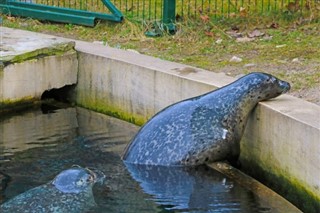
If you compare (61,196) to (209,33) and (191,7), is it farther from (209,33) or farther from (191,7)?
(191,7)

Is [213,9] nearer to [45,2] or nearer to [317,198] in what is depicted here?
[45,2]

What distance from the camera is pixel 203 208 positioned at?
277 inches

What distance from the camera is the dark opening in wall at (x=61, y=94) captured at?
10.4m

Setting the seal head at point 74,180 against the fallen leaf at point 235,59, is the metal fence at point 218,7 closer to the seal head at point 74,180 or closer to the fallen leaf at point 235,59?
the fallen leaf at point 235,59

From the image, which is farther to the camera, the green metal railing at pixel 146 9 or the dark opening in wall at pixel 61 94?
the green metal railing at pixel 146 9

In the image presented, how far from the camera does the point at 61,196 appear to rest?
275 inches

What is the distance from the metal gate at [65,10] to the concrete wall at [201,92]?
1214 millimetres

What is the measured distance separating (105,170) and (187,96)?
4.09 feet

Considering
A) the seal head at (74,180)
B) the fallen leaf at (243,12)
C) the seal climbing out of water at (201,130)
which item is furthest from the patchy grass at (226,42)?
the seal head at (74,180)

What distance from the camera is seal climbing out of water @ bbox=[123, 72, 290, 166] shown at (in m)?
8.00

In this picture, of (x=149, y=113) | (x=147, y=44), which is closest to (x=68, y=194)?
(x=149, y=113)

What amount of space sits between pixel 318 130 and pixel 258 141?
3.31 ft

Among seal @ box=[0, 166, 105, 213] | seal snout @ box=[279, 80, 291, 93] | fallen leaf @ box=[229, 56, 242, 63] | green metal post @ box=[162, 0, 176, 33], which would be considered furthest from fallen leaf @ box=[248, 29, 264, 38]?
seal @ box=[0, 166, 105, 213]

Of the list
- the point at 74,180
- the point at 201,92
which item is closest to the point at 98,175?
the point at 74,180
